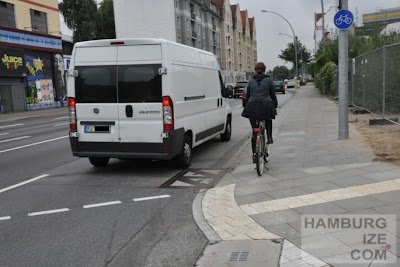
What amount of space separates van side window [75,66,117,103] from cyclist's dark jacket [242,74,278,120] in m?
2.50

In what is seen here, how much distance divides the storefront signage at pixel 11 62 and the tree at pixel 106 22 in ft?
101

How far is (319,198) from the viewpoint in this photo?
539 cm

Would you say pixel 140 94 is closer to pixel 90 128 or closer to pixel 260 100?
pixel 90 128

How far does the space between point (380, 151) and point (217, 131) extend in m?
4.03

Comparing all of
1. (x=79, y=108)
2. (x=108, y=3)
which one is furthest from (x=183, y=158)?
(x=108, y=3)

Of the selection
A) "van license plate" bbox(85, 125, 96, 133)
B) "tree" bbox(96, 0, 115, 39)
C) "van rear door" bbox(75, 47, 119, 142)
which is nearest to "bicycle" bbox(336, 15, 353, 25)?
"van rear door" bbox(75, 47, 119, 142)

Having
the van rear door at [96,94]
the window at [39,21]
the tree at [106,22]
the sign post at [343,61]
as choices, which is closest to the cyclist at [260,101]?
the van rear door at [96,94]

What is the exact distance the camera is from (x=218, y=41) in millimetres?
81625

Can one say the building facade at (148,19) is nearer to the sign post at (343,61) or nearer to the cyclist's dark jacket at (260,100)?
the sign post at (343,61)

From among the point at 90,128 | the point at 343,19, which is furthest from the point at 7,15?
the point at 343,19

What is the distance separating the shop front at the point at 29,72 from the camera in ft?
104

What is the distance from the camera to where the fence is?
1147cm

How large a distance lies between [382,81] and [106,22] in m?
58.5

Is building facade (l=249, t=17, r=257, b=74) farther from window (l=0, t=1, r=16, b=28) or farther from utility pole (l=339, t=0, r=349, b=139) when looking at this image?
utility pole (l=339, t=0, r=349, b=139)
